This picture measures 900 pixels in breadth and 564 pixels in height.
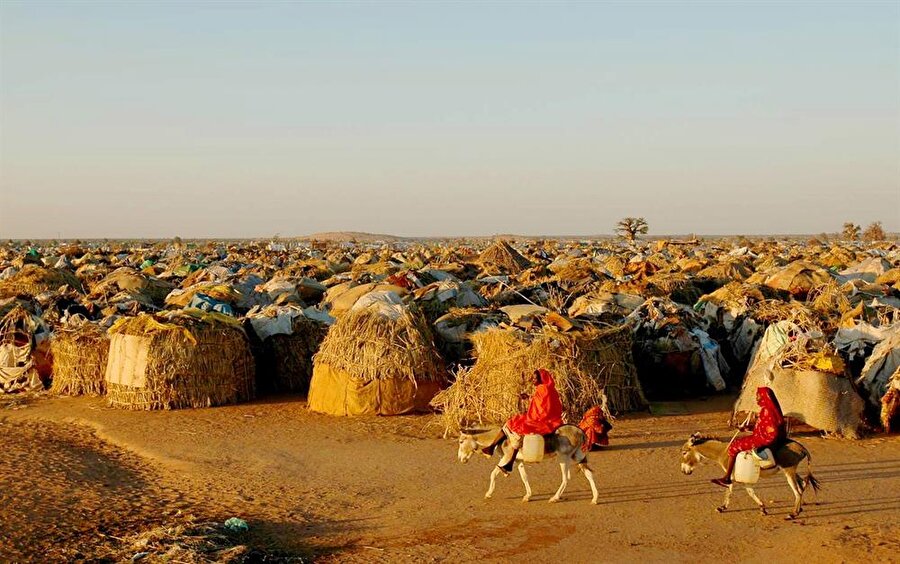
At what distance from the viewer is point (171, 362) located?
13469 mm

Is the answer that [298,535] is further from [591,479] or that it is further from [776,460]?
[776,460]

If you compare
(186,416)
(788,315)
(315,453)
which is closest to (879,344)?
(788,315)

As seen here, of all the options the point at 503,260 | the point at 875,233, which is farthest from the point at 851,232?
the point at 503,260

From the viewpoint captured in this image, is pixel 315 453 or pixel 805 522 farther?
pixel 315 453

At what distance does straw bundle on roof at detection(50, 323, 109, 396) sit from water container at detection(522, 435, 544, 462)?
30.4 feet

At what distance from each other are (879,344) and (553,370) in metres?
4.85

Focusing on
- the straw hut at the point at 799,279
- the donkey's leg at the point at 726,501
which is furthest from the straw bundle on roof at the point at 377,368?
the straw hut at the point at 799,279

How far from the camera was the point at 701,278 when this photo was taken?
2675 centimetres

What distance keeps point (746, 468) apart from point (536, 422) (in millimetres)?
1950

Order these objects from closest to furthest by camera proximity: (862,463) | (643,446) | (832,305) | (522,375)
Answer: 1. (862,463)
2. (643,446)
3. (522,375)
4. (832,305)

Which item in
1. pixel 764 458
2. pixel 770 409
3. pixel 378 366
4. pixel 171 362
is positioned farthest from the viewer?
pixel 171 362

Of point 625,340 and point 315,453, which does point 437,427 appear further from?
point 625,340

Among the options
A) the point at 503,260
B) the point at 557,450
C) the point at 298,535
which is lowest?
the point at 298,535

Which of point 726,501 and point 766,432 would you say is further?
point 726,501
